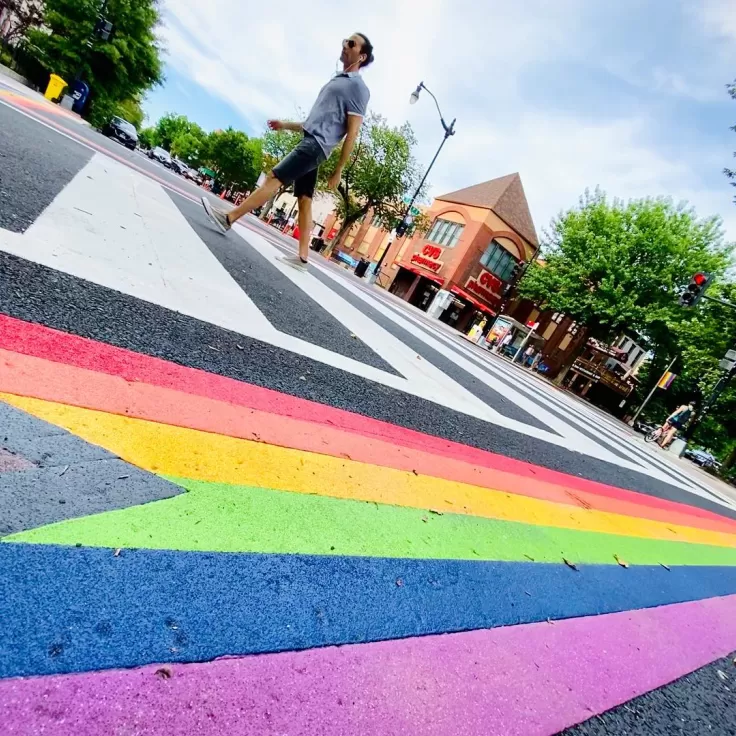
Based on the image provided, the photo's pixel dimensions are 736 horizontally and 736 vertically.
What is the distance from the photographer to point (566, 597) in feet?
6.07

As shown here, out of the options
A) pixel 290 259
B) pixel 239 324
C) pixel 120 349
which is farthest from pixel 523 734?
pixel 290 259

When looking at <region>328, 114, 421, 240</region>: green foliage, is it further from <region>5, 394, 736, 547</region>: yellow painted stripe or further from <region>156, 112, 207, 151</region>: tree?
<region>156, 112, 207, 151</region>: tree

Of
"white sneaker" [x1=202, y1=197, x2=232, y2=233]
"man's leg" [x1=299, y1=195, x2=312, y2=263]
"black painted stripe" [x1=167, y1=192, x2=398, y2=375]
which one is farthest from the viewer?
"white sneaker" [x1=202, y1=197, x2=232, y2=233]

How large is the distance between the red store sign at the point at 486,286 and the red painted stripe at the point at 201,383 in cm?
3131

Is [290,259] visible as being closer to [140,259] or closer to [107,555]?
[140,259]

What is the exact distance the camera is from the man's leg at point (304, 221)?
467 cm

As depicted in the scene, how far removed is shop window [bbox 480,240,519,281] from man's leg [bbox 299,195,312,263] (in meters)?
29.6

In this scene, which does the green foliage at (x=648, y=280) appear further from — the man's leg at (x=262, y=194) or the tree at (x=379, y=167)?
the man's leg at (x=262, y=194)

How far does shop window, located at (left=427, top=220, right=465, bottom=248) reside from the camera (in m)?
33.0

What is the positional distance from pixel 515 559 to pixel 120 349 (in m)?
1.90

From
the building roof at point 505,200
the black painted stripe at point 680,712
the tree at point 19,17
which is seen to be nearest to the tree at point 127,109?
the tree at point 19,17

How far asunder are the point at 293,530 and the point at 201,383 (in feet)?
2.61

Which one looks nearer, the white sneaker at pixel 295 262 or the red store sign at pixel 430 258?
the white sneaker at pixel 295 262

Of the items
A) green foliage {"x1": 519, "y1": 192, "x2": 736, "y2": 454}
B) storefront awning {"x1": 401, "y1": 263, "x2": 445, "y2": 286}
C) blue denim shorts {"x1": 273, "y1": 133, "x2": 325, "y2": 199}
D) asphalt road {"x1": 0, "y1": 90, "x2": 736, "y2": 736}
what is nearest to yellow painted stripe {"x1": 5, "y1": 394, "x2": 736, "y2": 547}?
asphalt road {"x1": 0, "y1": 90, "x2": 736, "y2": 736}
